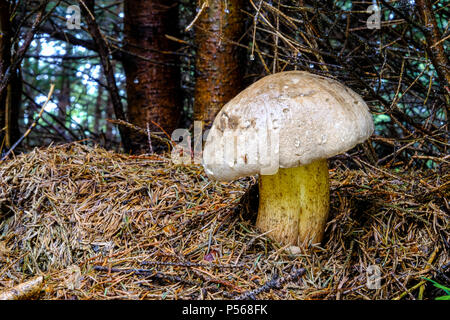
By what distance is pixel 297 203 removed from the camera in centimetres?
176

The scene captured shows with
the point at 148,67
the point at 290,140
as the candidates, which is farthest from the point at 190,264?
the point at 148,67

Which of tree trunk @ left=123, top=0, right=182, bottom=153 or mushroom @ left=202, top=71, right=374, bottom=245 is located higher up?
tree trunk @ left=123, top=0, right=182, bottom=153

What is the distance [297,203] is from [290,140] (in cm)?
43

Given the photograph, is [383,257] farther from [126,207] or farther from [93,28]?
[93,28]

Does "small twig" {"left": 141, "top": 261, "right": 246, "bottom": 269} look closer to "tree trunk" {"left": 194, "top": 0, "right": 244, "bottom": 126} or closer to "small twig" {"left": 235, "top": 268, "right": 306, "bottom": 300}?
"small twig" {"left": 235, "top": 268, "right": 306, "bottom": 300}

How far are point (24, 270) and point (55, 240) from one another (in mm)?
199

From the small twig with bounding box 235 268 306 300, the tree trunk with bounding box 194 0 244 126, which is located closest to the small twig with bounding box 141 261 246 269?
the small twig with bounding box 235 268 306 300

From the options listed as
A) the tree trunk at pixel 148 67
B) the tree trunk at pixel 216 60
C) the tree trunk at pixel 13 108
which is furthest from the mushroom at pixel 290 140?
the tree trunk at pixel 13 108

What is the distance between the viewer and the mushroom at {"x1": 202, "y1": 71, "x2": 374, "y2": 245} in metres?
1.46

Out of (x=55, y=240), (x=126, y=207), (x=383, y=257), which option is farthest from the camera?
(x=126, y=207)

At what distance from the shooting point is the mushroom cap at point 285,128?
145 centimetres

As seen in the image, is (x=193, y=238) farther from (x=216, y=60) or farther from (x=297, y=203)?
(x=216, y=60)
